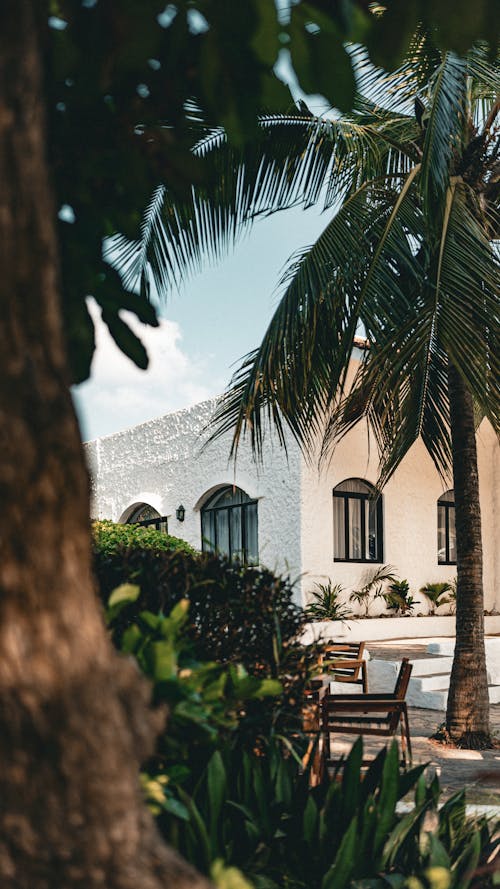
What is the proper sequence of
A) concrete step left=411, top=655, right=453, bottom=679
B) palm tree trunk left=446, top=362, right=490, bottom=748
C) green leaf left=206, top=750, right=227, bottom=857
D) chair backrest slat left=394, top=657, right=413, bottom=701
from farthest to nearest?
1. concrete step left=411, top=655, right=453, bottom=679
2. palm tree trunk left=446, top=362, right=490, bottom=748
3. chair backrest slat left=394, top=657, right=413, bottom=701
4. green leaf left=206, top=750, right=227, bottom=857

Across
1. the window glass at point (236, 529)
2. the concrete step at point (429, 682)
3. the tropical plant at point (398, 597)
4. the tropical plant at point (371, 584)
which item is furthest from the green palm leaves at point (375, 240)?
the window glass at point (236, 529)

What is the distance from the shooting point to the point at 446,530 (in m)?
16.9

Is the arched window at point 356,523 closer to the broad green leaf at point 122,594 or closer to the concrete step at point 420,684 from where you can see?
the concrete step at point 420,684

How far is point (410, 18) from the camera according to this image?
1.98 m

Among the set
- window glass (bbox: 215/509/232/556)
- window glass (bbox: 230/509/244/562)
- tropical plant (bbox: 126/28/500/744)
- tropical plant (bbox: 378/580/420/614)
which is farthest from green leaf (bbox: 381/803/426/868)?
window glass (bbox: 215/509/232/556)

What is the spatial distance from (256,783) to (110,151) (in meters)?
2.26

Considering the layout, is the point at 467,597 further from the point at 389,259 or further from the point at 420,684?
the point at 389,259

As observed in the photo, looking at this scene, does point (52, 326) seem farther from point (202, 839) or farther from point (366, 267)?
point (366, 267)

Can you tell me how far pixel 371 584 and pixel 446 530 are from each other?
268 centimetres

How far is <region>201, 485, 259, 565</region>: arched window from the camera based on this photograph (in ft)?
50.9

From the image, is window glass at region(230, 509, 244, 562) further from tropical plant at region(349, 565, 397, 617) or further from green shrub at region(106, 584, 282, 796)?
green shrub at region(106, 584, 282, 796)

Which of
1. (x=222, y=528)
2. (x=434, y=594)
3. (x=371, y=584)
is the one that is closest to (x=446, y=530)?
(x=434, y=594)

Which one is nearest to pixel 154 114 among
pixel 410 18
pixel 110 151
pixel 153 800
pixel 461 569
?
pixel 110 151

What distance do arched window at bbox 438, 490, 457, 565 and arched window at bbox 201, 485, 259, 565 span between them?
12.1 ft
